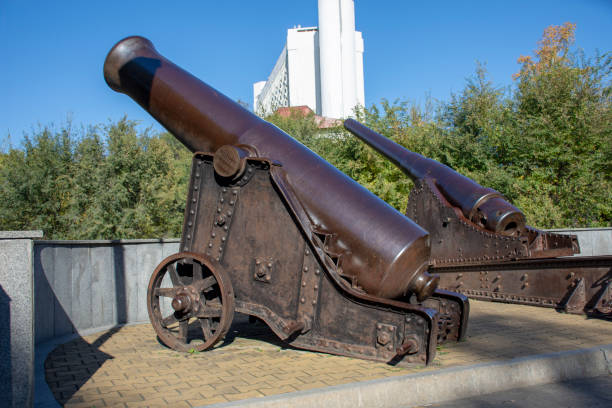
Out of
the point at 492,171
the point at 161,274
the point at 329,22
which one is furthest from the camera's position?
the point at 329,22

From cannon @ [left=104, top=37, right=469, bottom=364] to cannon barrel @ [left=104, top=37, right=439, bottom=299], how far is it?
0.04 ft

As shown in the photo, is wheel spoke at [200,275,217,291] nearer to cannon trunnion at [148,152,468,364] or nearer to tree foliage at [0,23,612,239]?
cannon trunnion at [148,152,468,364]

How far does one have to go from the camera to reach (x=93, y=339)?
5.52 metres

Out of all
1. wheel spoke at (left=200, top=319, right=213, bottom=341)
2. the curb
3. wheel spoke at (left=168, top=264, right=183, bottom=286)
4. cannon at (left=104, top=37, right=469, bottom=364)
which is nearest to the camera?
the curb

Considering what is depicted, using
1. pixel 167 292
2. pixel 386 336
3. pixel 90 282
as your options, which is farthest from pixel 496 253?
pixel 90 282

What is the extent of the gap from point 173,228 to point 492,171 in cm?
1066

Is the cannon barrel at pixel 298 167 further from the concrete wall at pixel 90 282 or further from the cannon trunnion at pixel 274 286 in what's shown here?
the concrete wall at pixel 90 282

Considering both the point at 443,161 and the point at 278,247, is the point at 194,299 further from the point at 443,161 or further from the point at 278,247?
the point at 443,161

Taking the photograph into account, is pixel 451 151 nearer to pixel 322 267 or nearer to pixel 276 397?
pixel 322 267

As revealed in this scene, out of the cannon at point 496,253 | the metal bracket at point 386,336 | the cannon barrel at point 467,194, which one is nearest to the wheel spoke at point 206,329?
the metal bracket at point 386,336

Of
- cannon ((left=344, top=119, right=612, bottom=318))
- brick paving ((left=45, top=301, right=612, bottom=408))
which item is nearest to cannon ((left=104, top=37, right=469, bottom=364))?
brick paving ((left=45, top=301, right=612, bottom=408))

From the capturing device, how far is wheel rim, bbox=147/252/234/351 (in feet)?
14.9

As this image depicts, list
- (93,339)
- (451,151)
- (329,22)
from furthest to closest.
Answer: (329,22)
(451,151)
(93,339)

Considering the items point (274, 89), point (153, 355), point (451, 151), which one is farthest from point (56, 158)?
point (274, 89)
